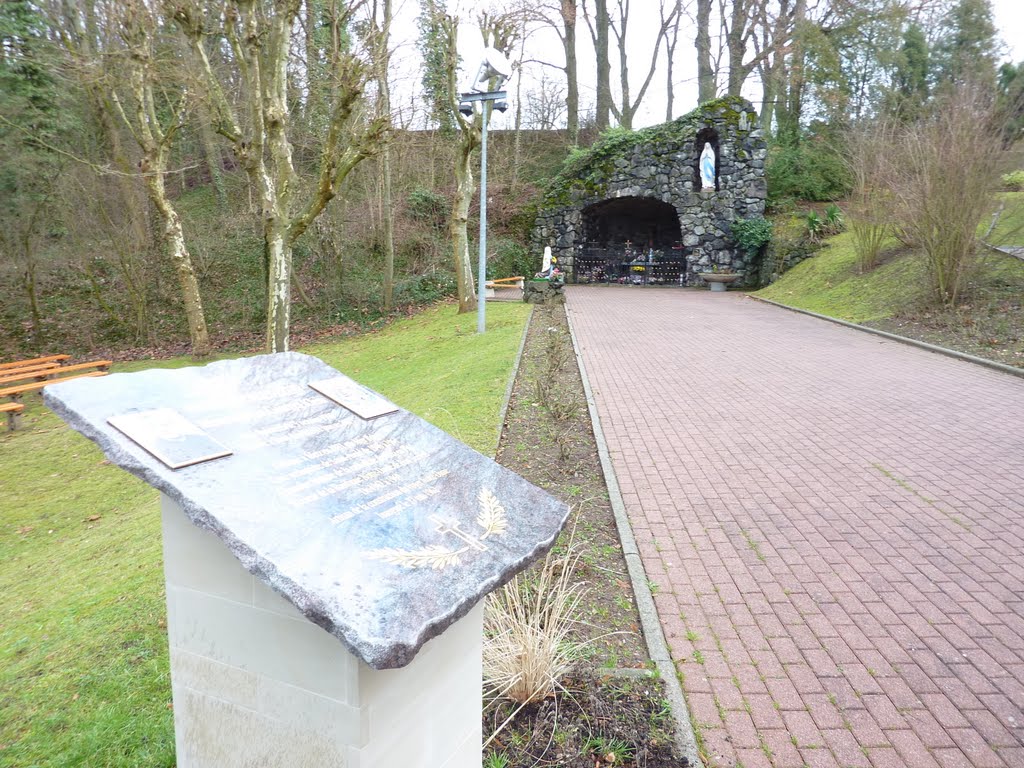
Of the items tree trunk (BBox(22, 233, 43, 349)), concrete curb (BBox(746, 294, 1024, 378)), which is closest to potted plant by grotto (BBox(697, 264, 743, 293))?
concrete curb (BBox(746, 294, 1024, 378))

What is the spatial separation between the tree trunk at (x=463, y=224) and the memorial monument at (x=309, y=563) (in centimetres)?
1454

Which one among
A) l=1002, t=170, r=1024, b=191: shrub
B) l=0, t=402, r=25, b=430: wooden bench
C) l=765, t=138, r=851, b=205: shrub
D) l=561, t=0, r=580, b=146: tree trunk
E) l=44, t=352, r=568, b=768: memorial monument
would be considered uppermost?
l=561, t=0, r=580, b=146: tree trunk

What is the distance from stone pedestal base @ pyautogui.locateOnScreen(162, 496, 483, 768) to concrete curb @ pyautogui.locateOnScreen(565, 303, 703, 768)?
3.14ft

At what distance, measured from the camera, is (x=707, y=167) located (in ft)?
73.4

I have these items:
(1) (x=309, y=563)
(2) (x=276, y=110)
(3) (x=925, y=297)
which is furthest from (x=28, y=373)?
(3) (x=925, y=297)

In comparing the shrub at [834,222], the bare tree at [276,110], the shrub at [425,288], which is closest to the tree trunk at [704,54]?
the shrub at [834,222]

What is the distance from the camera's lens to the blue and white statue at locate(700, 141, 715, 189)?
22.3 meters

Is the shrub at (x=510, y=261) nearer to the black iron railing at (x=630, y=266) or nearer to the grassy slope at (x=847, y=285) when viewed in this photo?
the black iron railing at (x=630, y=266)

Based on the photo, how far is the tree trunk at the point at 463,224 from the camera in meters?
16.4

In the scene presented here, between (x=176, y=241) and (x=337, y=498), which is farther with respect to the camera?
(x=176, y=241)

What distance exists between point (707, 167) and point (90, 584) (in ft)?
71.4

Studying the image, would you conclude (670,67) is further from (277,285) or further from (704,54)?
(277,285)

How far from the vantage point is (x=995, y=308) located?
12.5 m

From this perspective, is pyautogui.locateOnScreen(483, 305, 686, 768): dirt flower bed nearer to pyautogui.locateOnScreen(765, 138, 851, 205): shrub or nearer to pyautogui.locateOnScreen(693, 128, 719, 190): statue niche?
pyautogui.locateOnScreen(693, 128, 719, 190): statue niche
